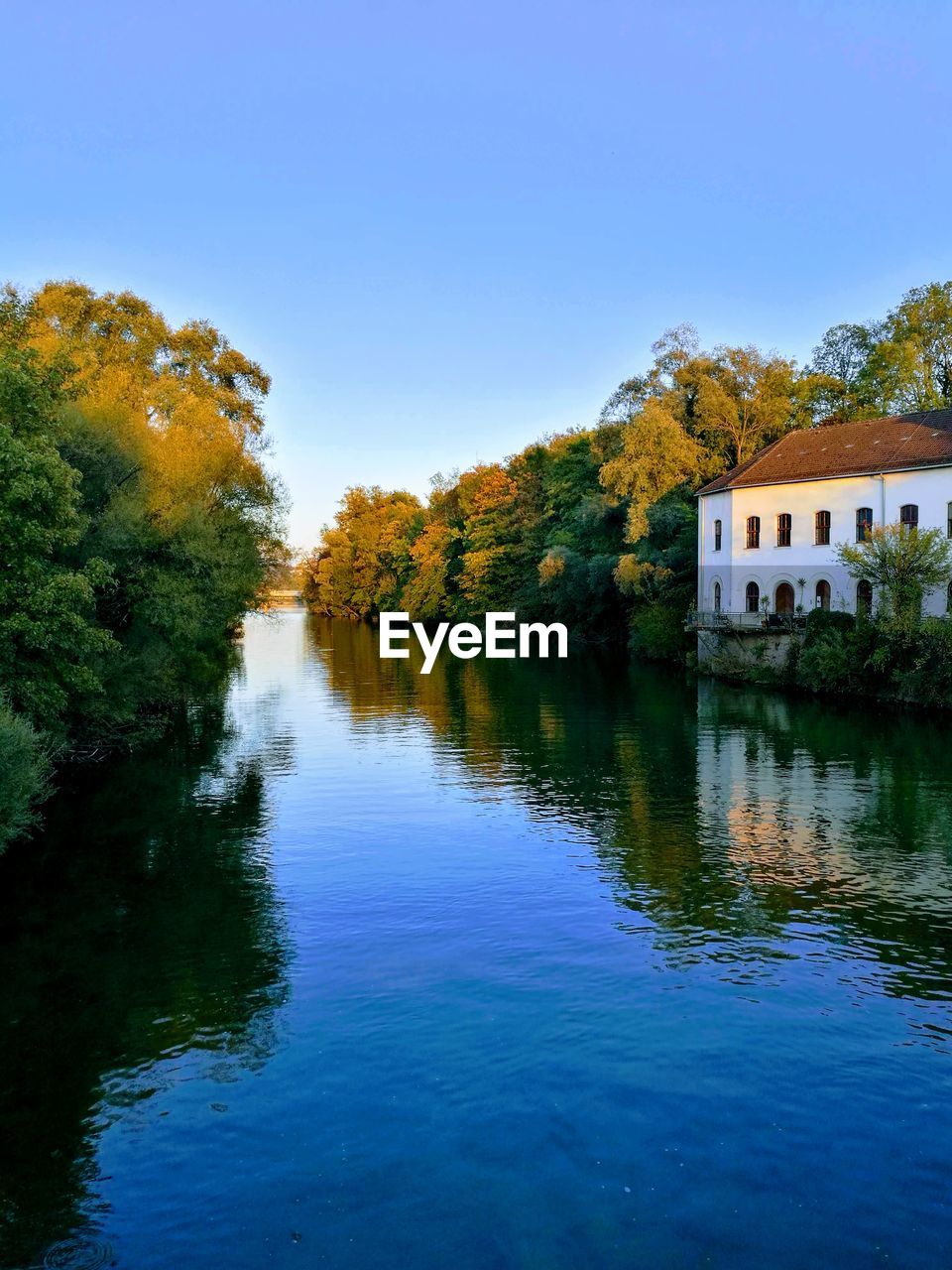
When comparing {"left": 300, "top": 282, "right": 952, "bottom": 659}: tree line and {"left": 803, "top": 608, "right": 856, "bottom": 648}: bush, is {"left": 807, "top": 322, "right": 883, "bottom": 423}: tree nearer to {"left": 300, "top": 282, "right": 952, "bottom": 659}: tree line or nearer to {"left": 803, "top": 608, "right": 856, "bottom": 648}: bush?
{"left": 300, "top": 282, "right": 952, "bottom": 659}: tree line

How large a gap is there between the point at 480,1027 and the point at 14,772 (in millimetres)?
9141

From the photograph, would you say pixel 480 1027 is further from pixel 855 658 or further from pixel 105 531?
pixel 855 658

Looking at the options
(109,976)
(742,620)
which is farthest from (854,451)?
(109,976)

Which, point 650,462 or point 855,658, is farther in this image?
point 650,462

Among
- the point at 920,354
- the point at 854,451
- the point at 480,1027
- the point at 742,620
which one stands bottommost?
the point at 480,1027

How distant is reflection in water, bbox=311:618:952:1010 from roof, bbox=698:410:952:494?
11916 mm

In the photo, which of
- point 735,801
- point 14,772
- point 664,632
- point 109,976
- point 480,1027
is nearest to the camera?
point 480,1027

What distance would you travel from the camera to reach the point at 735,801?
23406 millimetres

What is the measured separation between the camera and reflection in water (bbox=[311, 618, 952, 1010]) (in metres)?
15.0

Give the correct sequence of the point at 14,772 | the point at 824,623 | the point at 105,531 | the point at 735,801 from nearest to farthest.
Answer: the point at 14,772
the point at 735,801
the point at 105,531
the point at 824,623

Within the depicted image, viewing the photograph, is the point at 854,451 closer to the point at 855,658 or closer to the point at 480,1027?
the point at 855,658

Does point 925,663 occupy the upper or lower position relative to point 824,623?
lower

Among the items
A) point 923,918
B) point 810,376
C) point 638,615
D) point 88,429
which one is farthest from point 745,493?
point 923,918

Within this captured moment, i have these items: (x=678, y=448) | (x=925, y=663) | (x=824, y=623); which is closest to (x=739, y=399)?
(x=678, y=448)
